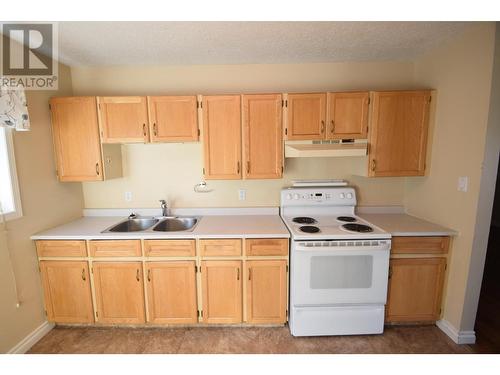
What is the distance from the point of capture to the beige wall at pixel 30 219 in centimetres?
186

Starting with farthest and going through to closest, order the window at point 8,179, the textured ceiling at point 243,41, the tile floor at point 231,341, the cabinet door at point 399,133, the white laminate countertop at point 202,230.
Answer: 1. the cabinet door at point 399,133
2. the white laminate countertop at point 202,230
3. the tile floor at point 231,341
4. the window at point 8,179
5. the textured ceiling at point 243,41

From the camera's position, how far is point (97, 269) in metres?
2.11

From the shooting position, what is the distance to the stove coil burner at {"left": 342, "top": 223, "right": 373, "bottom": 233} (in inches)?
81.9

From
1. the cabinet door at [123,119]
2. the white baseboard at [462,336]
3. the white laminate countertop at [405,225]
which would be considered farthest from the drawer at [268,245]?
the white baseboard at [462,336]

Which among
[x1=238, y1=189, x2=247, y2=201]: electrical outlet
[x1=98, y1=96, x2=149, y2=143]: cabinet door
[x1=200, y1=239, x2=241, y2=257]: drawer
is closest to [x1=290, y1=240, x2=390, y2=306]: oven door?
[x1=200, y1=239, x2=241, y2=257]: drawer

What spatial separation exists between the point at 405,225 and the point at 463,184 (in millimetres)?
563

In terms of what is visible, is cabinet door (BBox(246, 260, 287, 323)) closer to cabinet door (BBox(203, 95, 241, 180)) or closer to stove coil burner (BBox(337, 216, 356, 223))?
Answer: stove coil burner (BBox(337, 216, 356, 223))

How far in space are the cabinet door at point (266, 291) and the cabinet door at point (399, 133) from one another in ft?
4.35

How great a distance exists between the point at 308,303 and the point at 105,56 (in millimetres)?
2922

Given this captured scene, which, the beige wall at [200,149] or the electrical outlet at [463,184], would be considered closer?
the electrical outlet at [463,184]

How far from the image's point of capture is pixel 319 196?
2.54m

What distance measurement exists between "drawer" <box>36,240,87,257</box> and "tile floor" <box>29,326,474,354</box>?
2.45 feet

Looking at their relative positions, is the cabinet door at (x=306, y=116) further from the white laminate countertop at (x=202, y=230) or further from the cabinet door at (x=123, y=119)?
the cabinet door at (x=123, y=119)

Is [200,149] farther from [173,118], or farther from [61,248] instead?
[61,248]
